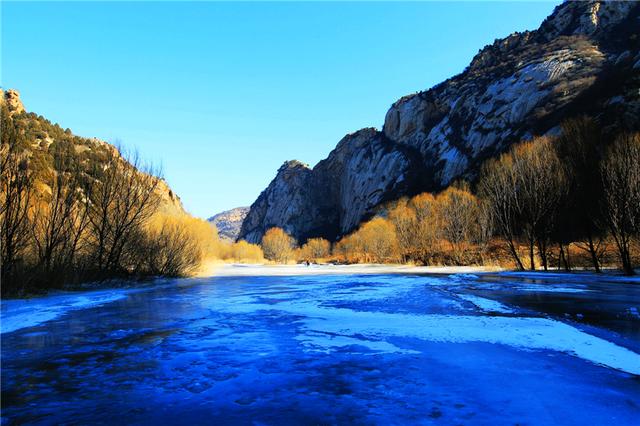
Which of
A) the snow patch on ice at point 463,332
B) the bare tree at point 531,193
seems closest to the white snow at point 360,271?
the bare tree at point 531,193

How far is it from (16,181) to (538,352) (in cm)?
1753

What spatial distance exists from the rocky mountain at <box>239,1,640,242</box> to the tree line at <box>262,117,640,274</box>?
70.8 feet

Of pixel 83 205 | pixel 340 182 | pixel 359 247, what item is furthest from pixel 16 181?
pixel 340 182

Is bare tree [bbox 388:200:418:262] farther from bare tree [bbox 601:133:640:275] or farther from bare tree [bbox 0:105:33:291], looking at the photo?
bare tree [bbox 0:105:33:291]

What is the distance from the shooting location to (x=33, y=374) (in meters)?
5.30

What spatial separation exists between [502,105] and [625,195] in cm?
6912

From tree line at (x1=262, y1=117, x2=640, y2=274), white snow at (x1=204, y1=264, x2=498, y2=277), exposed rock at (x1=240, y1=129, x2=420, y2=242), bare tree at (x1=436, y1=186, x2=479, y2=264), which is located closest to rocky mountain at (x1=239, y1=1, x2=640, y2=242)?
exposed rock at (x1=240, y1=129, x2=420, y2=242)

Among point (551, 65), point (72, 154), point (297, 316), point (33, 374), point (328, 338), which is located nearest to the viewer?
point (33, 374)

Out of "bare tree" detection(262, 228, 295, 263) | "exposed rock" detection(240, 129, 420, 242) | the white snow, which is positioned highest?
"exposed rock" detection(240, 129, 420, 242)

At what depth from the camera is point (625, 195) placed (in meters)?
22.8

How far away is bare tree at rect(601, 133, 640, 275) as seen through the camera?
22516mm

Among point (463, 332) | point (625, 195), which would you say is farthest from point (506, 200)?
point (463, 332)

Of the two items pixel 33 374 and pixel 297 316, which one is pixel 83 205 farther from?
pixel 33 374

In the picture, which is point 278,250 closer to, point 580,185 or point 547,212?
point 580,185
